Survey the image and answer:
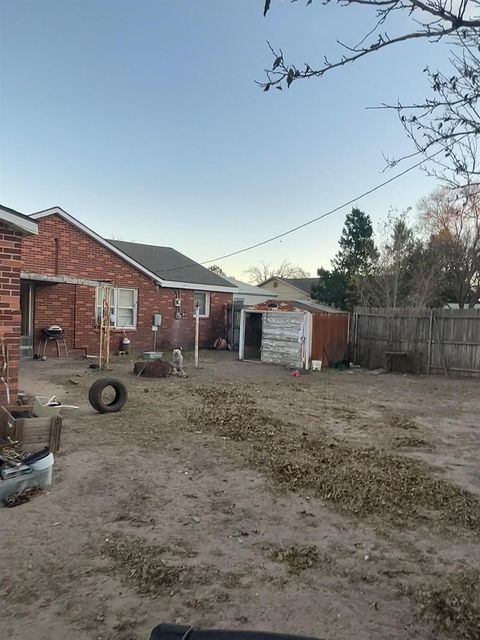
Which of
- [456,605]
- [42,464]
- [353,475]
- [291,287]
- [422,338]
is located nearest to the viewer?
[456,605]

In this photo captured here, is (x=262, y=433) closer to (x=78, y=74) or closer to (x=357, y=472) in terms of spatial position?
(x=357, y=472)

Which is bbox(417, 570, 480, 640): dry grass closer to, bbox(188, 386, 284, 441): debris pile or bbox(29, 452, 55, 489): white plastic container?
bbox(29, 452, 55, 489): white plastic container

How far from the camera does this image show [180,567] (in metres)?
2.91

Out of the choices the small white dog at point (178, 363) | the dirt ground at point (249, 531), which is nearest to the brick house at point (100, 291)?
the small white dog at point (178, 363)

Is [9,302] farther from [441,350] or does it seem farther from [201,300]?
[201,300]

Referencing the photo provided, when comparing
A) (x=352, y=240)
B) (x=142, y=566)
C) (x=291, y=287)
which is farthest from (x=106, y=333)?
(x=291, y=287)

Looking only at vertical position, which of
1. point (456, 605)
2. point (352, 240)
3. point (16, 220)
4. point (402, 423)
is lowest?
point (402, 423)

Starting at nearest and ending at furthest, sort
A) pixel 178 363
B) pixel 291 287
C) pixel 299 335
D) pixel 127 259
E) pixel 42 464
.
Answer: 1. pixel 42 464
2. pixel 178 363
3. pixel 299 335
4. pixel 127 259
5. pixel 291 287

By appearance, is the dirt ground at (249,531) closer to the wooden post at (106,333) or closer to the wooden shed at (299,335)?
the wooden post at (106,333)

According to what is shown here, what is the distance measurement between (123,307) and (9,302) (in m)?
11.0

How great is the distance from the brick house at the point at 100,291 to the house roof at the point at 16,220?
708cm

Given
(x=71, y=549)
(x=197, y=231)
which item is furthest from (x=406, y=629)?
(x=197, y=231)

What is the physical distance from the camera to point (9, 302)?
18.9ft

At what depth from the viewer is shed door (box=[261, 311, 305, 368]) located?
14.2 meters
